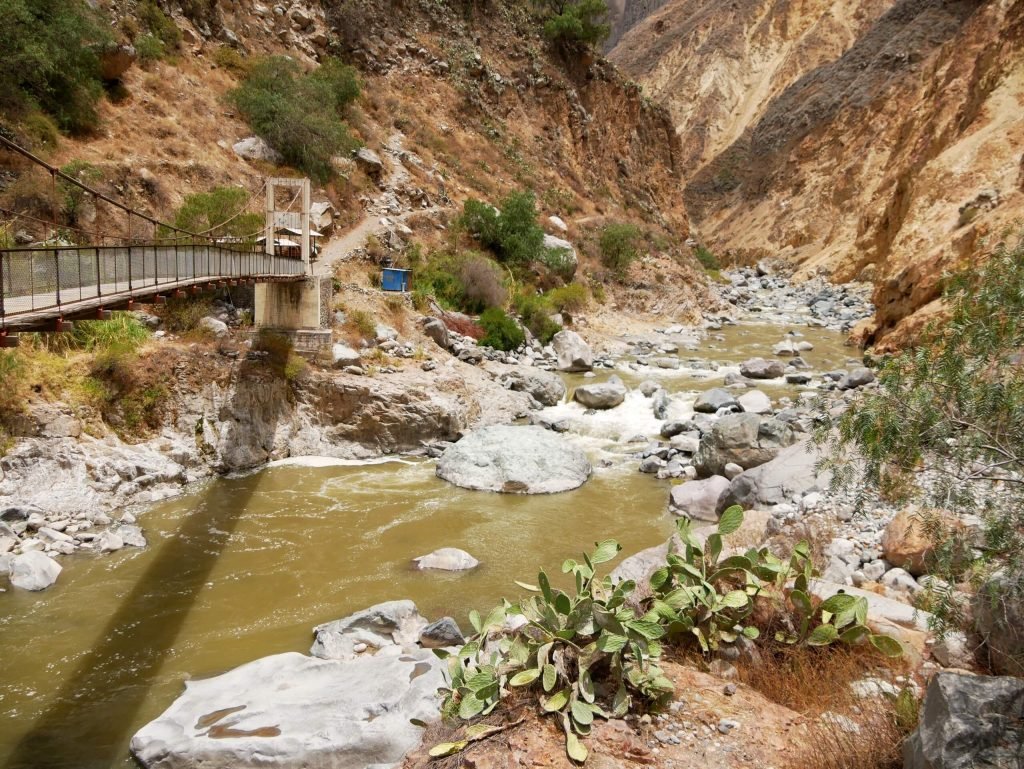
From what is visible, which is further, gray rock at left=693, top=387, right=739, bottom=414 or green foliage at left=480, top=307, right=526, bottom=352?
green foliage at left=480, top=307, right=526, bottom=352

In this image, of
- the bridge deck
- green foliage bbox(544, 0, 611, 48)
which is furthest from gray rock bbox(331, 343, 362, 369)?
green foliage bbox(544, 0, 611, 48)

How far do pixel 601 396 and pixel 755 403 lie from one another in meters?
3.51

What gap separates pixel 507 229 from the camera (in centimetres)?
2614

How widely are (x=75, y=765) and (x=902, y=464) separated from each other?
6386mm

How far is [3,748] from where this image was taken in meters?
5.39

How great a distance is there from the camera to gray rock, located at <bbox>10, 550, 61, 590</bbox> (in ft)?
25.8

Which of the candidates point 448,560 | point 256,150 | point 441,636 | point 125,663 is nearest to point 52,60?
point 256,150

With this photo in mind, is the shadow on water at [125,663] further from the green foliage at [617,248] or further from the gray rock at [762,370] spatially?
the green foliage at [617,248]

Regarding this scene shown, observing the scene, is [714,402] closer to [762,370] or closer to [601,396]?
[601,396]

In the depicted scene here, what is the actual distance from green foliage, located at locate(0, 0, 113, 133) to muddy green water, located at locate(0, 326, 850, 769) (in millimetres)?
13365

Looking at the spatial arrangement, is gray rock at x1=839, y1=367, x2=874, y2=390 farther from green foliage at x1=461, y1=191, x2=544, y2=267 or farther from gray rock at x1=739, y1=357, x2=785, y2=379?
green foliage at x1=461, y1=191, x2=544, y2=267

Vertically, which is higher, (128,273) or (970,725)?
(128,273)

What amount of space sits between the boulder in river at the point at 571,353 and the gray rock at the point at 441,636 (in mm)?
13761

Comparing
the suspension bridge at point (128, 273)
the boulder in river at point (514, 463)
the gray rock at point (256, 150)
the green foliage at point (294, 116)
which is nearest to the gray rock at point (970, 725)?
the suspension bridge at point (128, 273)
